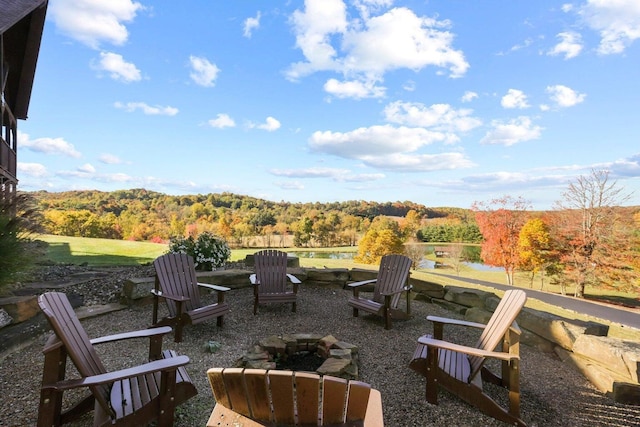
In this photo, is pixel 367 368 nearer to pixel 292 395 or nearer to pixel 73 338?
pixel 292 395

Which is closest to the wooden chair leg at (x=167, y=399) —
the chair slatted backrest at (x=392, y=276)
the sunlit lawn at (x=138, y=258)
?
the chair slatted backrest at (x=392, y=276)

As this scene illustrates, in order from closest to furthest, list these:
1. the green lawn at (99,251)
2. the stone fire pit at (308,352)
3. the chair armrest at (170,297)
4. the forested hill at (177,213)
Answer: the stone fire pit at (308,352) → the chair armrest at (170,297) → the green lawn at (99,251) → the forested hill at (177,213)

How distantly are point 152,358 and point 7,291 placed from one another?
2.72 metres

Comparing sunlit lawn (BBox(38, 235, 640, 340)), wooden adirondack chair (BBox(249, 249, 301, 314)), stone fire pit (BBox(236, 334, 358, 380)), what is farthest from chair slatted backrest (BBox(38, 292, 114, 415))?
sunlit lawn (BBox(38, 235, 640, 340))

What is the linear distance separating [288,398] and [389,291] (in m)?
3.50

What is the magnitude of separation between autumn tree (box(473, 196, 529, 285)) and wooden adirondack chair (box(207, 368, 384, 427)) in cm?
1807

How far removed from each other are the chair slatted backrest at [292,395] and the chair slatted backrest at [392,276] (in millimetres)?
3284

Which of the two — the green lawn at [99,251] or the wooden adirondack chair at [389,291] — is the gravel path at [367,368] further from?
the green lawn at [99,251]

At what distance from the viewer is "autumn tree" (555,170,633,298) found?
43.9 ft

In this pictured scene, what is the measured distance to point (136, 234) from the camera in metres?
19.6

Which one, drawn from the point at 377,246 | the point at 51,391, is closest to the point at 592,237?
the point at 377,246

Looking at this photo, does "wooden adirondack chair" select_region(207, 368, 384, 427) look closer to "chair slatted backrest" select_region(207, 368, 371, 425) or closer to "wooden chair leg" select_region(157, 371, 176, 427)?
"chair slatted backrest" select_region(207, 368, 371, 425)

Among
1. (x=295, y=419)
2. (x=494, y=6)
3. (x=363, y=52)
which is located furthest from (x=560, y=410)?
(x=363, y=52)

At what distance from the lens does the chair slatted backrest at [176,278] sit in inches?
149
